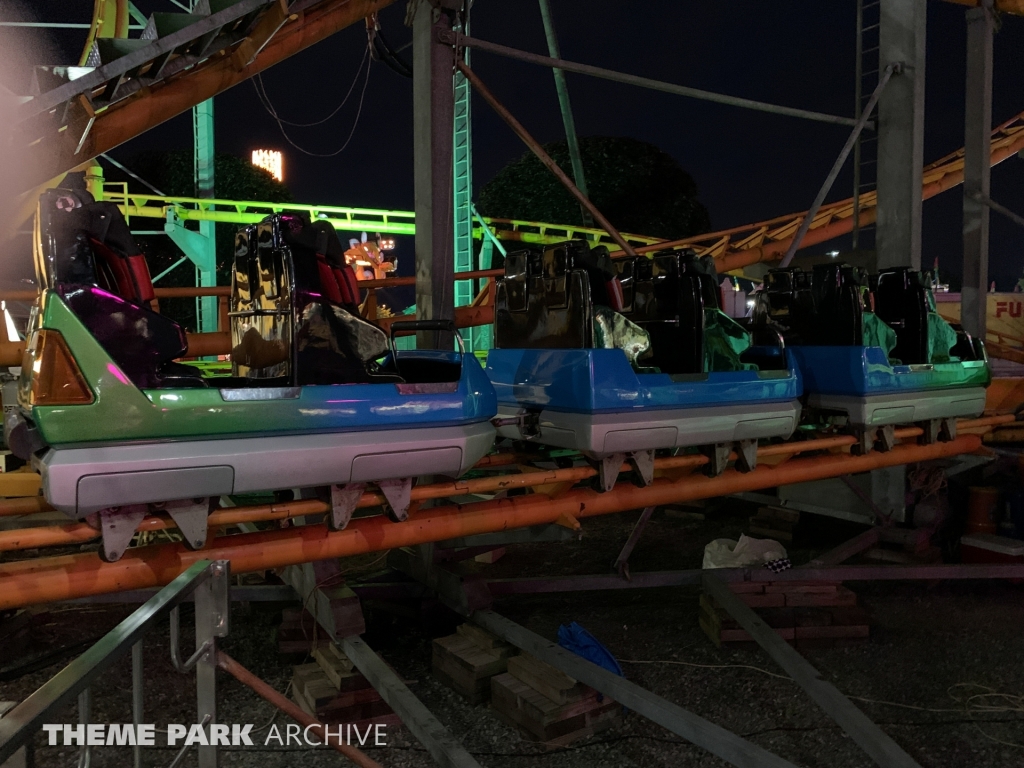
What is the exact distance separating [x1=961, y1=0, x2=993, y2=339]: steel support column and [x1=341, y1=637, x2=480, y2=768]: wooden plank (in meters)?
5.04

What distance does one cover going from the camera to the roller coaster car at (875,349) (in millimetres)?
3357

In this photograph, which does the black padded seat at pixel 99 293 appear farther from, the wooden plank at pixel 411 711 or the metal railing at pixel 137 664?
the wooden plank at pixel 411 711

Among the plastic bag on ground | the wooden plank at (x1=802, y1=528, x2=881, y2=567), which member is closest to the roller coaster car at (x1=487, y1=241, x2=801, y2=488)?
the plastic bag on ground

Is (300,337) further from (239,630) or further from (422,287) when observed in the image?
(239,630)

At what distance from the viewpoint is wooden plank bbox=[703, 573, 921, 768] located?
2.44m

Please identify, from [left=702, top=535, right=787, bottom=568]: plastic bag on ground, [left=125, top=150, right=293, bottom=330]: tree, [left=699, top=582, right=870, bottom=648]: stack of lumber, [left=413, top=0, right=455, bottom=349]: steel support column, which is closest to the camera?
[left=413, top=0, right=455, bottom=349]: steel support column

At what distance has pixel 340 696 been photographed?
3.13 meters

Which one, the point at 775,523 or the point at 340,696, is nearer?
the point at 340,696

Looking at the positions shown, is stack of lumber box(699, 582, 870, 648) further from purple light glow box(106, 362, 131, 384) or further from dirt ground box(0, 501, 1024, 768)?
purple light glow box(106, 362, 131, 384)

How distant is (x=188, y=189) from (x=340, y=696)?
1282 centimetres

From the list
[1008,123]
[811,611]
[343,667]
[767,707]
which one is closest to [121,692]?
[343,667]

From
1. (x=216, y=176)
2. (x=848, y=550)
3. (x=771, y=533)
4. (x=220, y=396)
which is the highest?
(x=216, y=176)

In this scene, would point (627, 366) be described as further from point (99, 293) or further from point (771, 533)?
point (771, 533)

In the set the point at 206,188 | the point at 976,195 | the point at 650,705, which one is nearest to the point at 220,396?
the point at 650,705
